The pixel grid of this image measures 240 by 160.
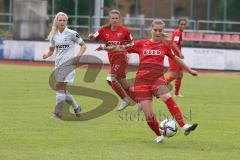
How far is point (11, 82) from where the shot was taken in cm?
2644

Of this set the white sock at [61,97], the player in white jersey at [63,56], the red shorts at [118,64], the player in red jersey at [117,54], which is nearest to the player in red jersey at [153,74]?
the player in white jersey at [63,56]

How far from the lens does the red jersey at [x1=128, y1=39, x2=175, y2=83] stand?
13125 mm

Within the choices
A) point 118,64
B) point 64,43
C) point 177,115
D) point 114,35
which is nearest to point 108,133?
point 177,115

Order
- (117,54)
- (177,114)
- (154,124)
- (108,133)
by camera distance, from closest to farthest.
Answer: (177,114)
(154,124)
(108,133)
(117,54)

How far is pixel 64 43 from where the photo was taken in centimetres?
1608

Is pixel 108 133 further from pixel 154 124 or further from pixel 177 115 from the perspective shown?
pixel 177 115

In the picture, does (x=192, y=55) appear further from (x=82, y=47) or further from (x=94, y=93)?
(x=82, y=47)

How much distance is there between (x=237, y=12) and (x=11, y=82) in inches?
984

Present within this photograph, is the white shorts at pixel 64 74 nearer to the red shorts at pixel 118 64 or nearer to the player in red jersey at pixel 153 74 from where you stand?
the red shorts at pixel 118 64

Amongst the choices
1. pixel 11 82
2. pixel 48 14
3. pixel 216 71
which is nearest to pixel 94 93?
pixel 11 82

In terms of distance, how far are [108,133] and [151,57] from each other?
170 cm

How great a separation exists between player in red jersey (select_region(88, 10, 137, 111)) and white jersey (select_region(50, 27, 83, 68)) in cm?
125

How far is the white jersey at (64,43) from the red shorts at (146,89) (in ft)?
10.8

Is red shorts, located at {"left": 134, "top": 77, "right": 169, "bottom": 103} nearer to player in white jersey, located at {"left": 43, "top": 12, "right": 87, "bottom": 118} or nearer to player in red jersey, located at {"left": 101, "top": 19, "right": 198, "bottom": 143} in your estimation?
player in red jersey, located at {"left": 101, "top": 19, "right": 198, "bottom": 143}
